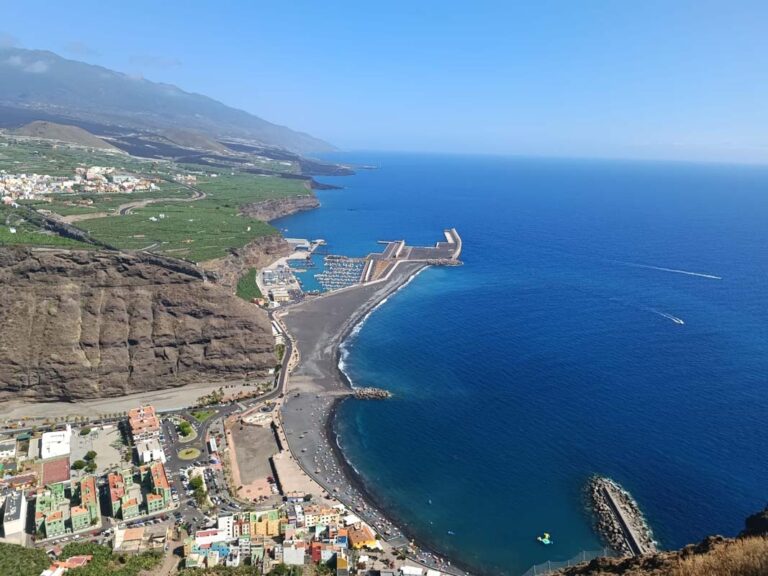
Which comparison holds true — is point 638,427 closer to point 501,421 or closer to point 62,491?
point 501,421

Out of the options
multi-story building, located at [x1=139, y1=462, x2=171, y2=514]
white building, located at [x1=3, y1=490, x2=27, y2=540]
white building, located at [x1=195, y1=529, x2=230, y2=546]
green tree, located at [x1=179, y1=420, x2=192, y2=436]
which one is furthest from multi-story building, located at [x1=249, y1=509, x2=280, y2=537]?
white building, located at [x1=3, y1=490, x2=27, y2=540]

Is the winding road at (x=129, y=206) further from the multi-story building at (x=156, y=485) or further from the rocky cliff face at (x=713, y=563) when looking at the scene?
the rocky cliff face at (x=713, y=563)

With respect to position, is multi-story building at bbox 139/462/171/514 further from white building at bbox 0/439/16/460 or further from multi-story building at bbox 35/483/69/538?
white building at bbox 0/439/16/460

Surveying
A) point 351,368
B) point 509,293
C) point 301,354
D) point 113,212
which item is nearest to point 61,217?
point 113,212

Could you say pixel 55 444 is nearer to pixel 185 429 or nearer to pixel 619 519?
pixel 185 429

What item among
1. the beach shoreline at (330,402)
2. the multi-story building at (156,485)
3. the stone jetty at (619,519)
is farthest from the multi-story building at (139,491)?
A: the stone jetty at (619,519)

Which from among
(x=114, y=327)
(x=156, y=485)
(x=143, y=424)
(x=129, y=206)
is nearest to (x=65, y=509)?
(x=156, y=485)
